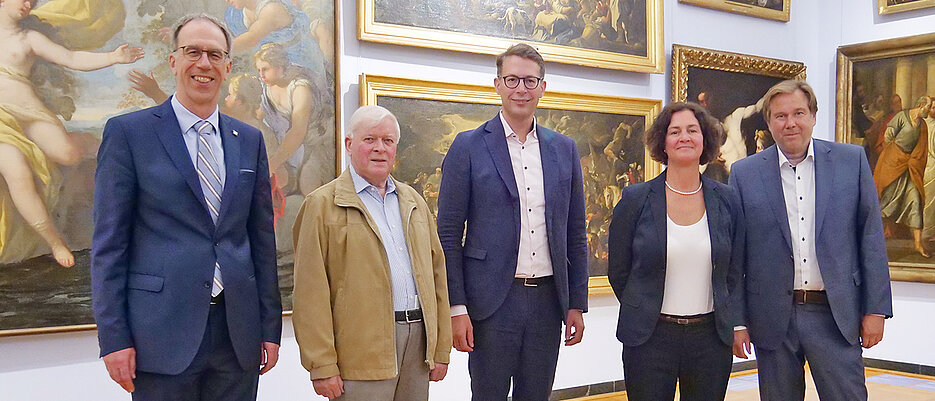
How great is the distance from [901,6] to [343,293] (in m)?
6.75

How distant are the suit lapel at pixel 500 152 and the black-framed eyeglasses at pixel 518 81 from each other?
0.64 feet

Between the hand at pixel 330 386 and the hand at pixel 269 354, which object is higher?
the hand at pixel 269 354

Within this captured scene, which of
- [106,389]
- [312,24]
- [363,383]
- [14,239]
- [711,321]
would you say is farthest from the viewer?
[312,24]

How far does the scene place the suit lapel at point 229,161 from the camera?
2994 mm

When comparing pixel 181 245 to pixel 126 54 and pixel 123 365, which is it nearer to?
pixel 123 365

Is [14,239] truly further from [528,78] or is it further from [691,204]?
[691,204]

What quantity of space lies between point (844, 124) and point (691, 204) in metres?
4.94

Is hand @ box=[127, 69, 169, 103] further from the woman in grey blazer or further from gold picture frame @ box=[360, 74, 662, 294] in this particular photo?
the woman in grey blazer

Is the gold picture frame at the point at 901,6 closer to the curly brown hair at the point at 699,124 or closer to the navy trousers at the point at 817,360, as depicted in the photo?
the curly brown hair at the point at 699,124

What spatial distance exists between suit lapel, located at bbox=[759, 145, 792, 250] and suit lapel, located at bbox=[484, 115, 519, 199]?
1.30m

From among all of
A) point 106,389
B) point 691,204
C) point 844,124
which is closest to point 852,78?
point 844,124

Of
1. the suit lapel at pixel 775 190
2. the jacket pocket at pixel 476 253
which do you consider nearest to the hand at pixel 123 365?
the jacket pocket at pixel 476 253

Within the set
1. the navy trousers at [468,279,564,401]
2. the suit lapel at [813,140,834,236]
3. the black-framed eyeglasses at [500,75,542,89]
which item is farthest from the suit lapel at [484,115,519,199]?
the suit lapel at [813,140,834,236]

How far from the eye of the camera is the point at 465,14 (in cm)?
599
